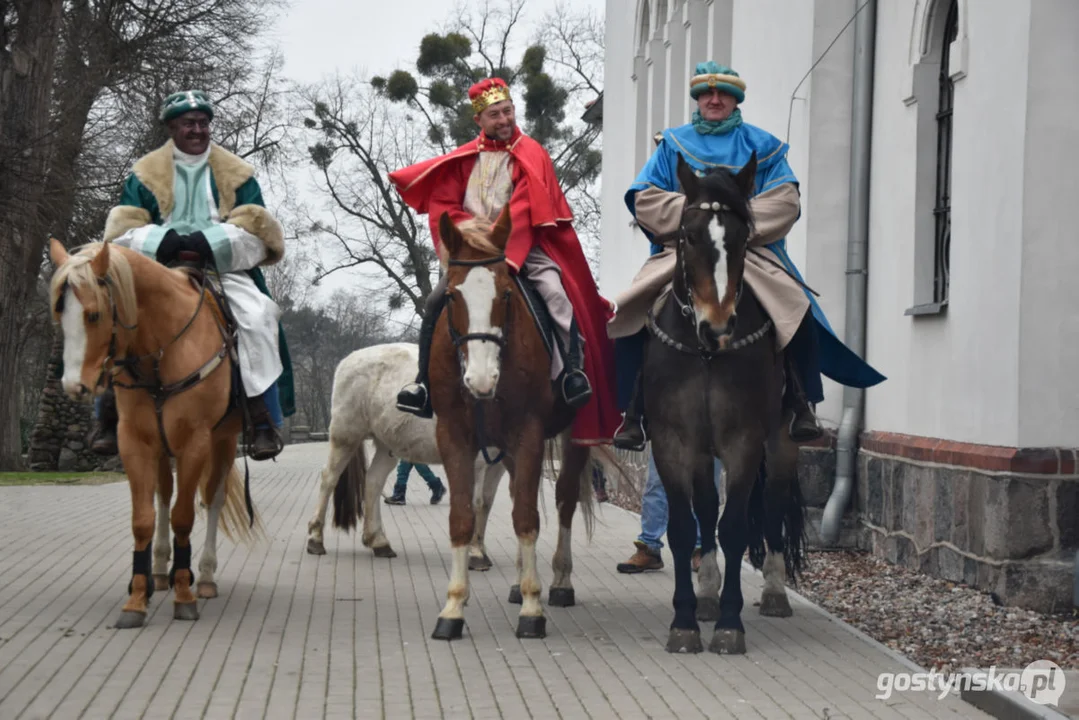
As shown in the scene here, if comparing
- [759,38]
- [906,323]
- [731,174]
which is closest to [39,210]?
[759,38]

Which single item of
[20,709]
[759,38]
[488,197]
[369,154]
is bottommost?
[20,709]

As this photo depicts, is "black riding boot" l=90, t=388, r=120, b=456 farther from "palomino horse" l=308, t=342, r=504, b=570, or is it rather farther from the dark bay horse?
"palomino horse" l=308, t=342, r=504, b=570

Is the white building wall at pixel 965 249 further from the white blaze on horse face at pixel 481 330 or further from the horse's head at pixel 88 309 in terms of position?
the horse's head at pixel 88 309

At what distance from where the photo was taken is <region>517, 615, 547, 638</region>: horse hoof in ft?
25.2

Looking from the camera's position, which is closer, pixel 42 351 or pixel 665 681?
pixel 665 681

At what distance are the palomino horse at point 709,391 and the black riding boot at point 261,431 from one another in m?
2.38

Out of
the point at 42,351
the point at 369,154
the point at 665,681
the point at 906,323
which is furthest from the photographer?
the point at 369,154

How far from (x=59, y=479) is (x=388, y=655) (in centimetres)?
1654

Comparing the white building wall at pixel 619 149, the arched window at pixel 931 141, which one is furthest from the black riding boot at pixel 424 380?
the white building wall at pixel 619 149

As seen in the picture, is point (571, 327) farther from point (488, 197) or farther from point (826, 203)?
point (826, 203)

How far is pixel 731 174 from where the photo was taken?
743 cm

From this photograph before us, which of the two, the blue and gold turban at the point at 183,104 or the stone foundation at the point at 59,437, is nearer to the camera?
the blue and gold turban at the point at 183,104

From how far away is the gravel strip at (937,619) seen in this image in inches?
287

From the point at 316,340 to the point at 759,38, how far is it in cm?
5594
